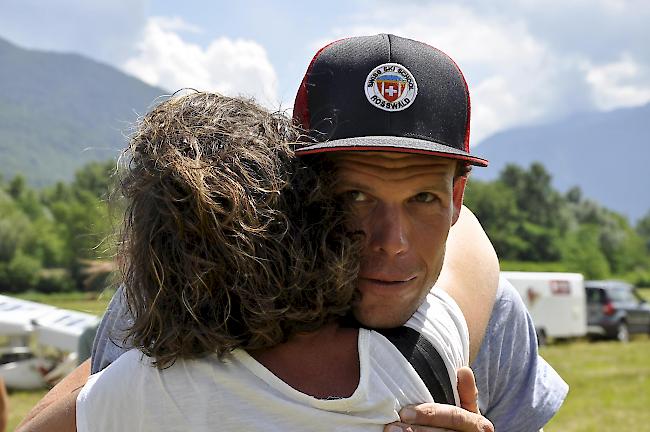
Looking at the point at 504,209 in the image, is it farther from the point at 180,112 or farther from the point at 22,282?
the point at 180,112

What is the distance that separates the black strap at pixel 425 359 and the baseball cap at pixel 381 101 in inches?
13.8

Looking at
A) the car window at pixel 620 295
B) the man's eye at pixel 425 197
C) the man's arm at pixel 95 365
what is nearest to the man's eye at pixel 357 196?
the man's eye at pixel 425 197

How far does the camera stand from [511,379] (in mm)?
1882

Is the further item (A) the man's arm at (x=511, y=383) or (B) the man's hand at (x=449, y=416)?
(A) the man's arm at (x=511, y=383)

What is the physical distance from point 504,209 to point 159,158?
68252 mm

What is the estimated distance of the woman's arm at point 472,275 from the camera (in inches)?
68.7

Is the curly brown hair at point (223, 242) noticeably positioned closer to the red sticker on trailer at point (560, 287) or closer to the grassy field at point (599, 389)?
the grassy field at point (599, 389)

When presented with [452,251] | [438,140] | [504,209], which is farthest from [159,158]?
[504,209]

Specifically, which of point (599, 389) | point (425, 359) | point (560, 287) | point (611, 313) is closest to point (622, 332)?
point (611, 313)

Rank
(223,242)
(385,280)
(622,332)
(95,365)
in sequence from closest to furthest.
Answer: (223,242) < (385,280) < (95,365) < (622,332)

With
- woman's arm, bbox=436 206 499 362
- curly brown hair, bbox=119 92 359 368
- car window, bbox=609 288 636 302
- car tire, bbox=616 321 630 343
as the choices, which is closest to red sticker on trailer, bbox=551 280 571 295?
car window, bbox=609 288 636 302

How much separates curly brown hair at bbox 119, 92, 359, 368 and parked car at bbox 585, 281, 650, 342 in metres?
20.8

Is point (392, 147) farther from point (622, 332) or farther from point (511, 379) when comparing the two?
point (622, 332)

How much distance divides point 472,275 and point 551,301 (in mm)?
18673
